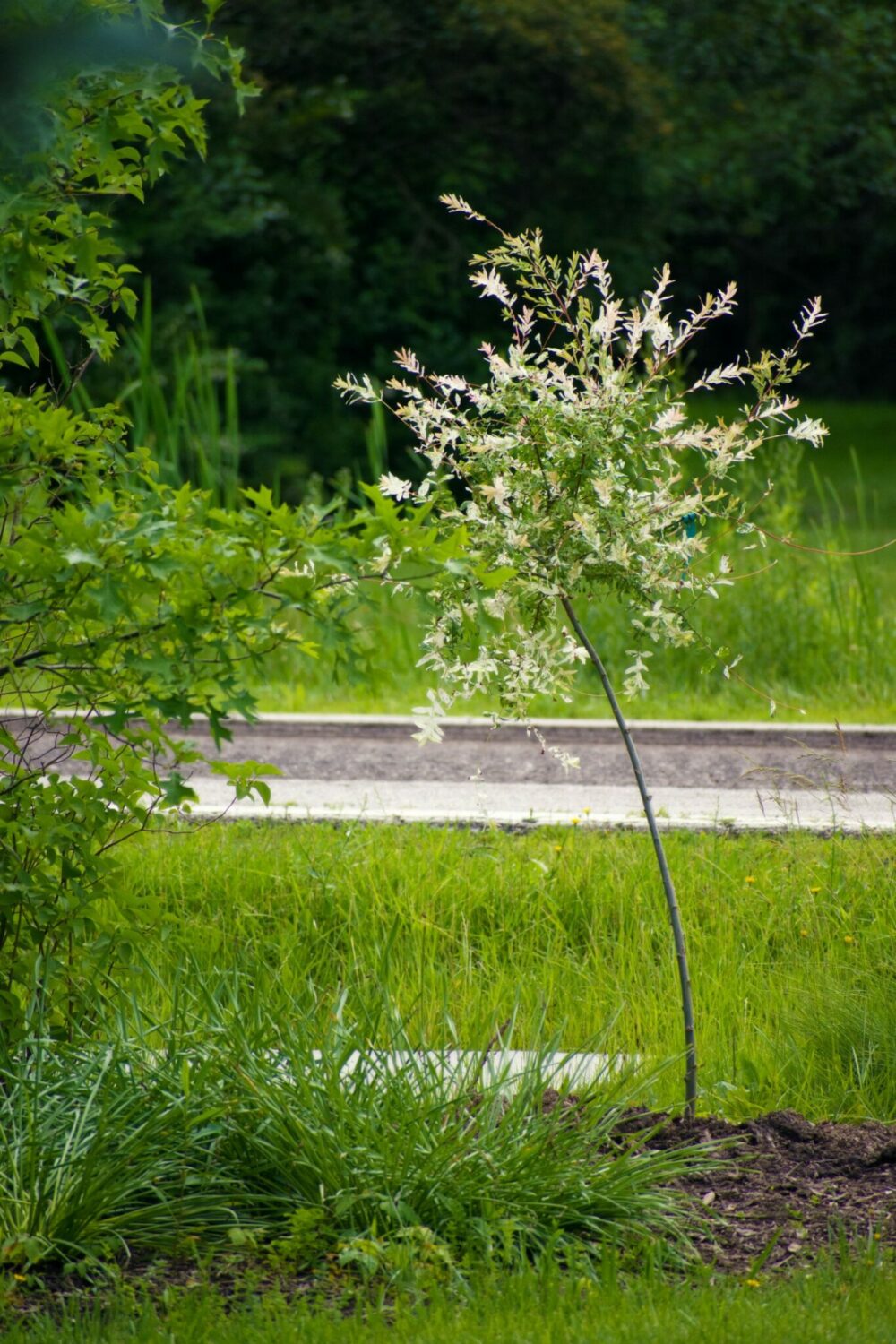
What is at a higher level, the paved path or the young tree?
the young tree

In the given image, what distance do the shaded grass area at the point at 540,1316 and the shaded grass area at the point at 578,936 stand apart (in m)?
1.07

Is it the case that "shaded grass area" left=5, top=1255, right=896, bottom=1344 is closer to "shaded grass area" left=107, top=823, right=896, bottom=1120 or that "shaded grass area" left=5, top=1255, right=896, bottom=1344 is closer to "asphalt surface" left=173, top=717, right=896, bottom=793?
"shaded grass area" left=107, top=823, right=896, bottom=1120

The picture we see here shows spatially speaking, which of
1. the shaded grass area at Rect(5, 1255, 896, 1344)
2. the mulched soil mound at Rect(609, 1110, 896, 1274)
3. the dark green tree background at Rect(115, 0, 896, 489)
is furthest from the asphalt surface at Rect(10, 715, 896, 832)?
the dark green tree background at Rect(115, 0, 896, 489)

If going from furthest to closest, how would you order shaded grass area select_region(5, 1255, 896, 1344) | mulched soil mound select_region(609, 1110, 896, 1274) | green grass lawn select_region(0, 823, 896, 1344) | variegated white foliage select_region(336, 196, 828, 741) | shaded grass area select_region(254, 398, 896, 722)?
1. shaded grass area select_region(254, 398, 896, 722)
2. variegated white foliage select_region(336, 196, 828, 741)
3. mulched soil mound select_region(609, 1110, 896, 1274)
4. green grass lawn select_region(0, 823, 896, 1344)
5. shaded grass area select_region(5, 1255, 896, 1344)

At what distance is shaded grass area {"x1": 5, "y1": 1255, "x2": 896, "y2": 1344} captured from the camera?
275 cm

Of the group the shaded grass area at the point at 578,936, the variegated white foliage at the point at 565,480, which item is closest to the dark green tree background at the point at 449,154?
the shaded grass area at the point at 578,936

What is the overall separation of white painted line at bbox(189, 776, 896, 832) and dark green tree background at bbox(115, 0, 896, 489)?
31.6 ft

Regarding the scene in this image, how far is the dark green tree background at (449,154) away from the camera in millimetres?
17453

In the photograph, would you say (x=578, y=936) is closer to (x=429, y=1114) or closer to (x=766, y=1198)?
(x=766, y=1198)

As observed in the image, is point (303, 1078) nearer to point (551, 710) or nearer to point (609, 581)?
point (609, 581)

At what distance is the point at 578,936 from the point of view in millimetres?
5152

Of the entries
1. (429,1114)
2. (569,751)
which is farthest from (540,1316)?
(569,751)

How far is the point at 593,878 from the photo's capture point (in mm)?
5289

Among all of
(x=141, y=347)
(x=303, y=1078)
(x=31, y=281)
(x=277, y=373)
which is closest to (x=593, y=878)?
(x=303, y=1078)
